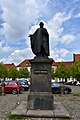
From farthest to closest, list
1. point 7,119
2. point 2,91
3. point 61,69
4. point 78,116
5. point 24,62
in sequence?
point 24,62, point 61,69, point 2,91, point 78,116, point 7,119

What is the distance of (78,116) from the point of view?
1187 cm

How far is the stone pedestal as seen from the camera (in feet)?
42.7

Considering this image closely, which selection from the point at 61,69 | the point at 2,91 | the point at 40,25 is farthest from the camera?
the point at 61,69

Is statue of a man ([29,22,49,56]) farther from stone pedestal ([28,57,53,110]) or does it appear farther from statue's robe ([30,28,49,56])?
stone pedestal ([28,57,53,110])

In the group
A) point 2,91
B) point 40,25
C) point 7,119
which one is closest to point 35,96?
point 7,119

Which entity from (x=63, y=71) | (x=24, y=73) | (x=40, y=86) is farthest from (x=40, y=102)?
(x=24, y=73)

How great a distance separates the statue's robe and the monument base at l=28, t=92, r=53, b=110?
2.31 m

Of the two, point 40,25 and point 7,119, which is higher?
point 40,25

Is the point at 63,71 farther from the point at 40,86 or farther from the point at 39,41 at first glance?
the point at 40,86

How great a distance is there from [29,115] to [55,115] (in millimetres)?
1132

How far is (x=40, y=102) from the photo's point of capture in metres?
13.0

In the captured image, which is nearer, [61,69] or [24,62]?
[61,69]

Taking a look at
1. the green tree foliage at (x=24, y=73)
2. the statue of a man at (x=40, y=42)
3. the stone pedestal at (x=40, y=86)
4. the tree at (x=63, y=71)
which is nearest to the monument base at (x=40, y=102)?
the stone pedestal at (x=40, y=86)

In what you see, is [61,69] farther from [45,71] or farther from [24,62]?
[45,71]
